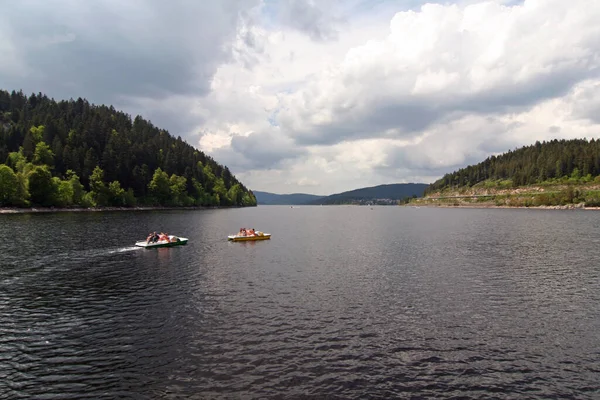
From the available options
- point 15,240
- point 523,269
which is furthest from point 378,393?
point 15,240

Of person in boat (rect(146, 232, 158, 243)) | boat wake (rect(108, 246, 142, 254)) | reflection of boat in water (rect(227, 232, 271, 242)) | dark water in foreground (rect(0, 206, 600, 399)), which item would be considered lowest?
dark water in foreground (rect(0, 206, 600, 399))

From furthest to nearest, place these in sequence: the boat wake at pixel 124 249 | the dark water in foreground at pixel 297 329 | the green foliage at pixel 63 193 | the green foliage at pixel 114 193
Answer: the green foliage at pixel 114 193
the green foliage at pixel 63 193
the boat wake at pixel 124 249
the dark water in foreground at pixel 297 329

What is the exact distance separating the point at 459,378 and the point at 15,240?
258 feet

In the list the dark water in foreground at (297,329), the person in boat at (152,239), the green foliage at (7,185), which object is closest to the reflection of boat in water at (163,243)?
the person in boat at (152,239)

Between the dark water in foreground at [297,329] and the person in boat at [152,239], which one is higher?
the person in boat at [152,239]

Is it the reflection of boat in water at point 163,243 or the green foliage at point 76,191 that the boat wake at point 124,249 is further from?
the green foliage at point 76,191

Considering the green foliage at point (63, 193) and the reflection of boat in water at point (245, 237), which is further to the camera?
the green foliage at point (63, 193)

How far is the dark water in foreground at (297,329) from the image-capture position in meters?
18.5

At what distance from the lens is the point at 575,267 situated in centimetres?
4838

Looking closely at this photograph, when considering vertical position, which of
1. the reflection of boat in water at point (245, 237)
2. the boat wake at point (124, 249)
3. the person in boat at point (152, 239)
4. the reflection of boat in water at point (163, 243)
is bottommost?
the reflection of boat in water at point (245, 237)

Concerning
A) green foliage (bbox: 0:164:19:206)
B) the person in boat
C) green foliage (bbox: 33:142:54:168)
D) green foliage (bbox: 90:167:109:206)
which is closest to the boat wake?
the person in boat

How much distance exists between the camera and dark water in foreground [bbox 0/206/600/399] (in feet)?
60.8

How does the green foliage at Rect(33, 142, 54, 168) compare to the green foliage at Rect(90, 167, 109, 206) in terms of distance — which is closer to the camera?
the green foliage at Rect(33, 142, 54, 168)

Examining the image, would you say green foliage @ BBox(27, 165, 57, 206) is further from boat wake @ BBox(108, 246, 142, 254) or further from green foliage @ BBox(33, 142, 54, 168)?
boat wake @ BBox(108, 246, 142, 254)
